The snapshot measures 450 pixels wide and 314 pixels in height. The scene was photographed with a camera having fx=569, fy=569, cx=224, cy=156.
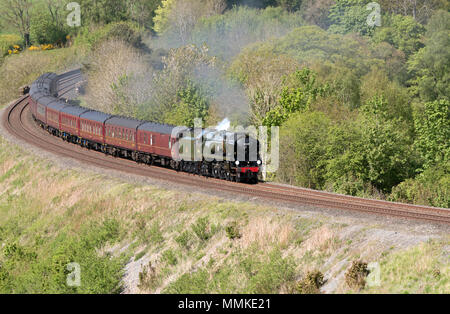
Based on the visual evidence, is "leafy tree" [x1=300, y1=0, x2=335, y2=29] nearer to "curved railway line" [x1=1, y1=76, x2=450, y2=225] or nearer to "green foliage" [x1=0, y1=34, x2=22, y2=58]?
"green foliage" [x1=0, y1=34, x2=22, y2=58]

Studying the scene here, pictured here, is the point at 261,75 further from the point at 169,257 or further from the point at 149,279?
the point at 149,279

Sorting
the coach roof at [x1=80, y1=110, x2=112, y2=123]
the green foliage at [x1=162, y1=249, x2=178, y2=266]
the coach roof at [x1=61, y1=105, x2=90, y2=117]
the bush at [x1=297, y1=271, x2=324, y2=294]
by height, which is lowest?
the green foliage at [x1=162, y1=249, x2=178, y2=266]

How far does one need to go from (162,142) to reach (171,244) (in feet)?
46.2

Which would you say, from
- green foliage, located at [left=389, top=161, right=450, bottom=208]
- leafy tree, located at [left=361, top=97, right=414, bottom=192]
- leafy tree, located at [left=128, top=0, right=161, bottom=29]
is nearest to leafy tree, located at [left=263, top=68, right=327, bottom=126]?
leafy tree, located at [left=361, top=97, right=414, bottom=192]

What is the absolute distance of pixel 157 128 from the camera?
43.6 metres

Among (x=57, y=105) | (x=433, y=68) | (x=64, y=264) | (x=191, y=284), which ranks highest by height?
(x=191, y=284)

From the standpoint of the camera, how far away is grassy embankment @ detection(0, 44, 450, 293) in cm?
2261

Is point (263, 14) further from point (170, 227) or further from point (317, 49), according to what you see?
point (170, 227)

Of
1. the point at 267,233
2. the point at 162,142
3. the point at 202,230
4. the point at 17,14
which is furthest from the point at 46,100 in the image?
the point at 17,14

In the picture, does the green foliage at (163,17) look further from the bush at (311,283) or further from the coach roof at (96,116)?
the bush at (311,283)

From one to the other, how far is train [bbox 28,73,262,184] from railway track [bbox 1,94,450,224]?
2.31 ft

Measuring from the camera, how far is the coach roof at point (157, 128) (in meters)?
42.3

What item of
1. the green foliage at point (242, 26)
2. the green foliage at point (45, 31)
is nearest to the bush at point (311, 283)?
the green foliage at point (242, 26)
